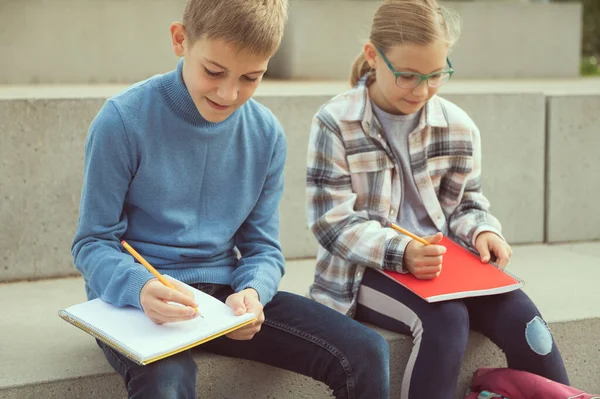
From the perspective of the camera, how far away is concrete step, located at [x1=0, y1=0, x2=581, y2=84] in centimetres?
368

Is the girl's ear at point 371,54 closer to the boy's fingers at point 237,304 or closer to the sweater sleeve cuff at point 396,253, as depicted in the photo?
the sweater sleeve cuff at point 396,253

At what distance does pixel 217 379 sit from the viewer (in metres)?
1.90

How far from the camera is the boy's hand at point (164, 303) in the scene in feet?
5.07

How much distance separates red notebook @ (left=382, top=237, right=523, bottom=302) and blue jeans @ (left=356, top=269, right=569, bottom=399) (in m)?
0.04

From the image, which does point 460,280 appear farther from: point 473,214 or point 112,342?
point 112,342

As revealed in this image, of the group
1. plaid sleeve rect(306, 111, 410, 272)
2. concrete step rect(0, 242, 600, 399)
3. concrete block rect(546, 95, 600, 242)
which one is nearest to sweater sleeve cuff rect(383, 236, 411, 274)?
plaid sleeve rect(306, 111, 410, 272)

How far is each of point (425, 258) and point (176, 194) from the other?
1.82 ft

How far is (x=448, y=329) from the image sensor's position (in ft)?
6.22

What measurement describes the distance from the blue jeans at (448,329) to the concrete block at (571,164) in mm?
1112

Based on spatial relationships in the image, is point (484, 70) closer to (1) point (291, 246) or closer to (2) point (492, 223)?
(1) point (291, 246)

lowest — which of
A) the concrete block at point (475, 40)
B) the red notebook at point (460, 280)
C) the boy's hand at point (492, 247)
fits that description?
the red notebook at point (460, 280)

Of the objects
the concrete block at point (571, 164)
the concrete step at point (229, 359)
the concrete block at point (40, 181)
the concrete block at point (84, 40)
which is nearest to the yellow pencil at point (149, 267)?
the concrete step at point (229, 359)

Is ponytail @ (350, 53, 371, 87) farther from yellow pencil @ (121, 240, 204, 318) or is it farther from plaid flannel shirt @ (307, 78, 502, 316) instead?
yellow pencil @ (121, 240, 204, 318)

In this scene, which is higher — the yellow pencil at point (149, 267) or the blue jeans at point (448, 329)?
the yellow pencil at point (149, 267)
